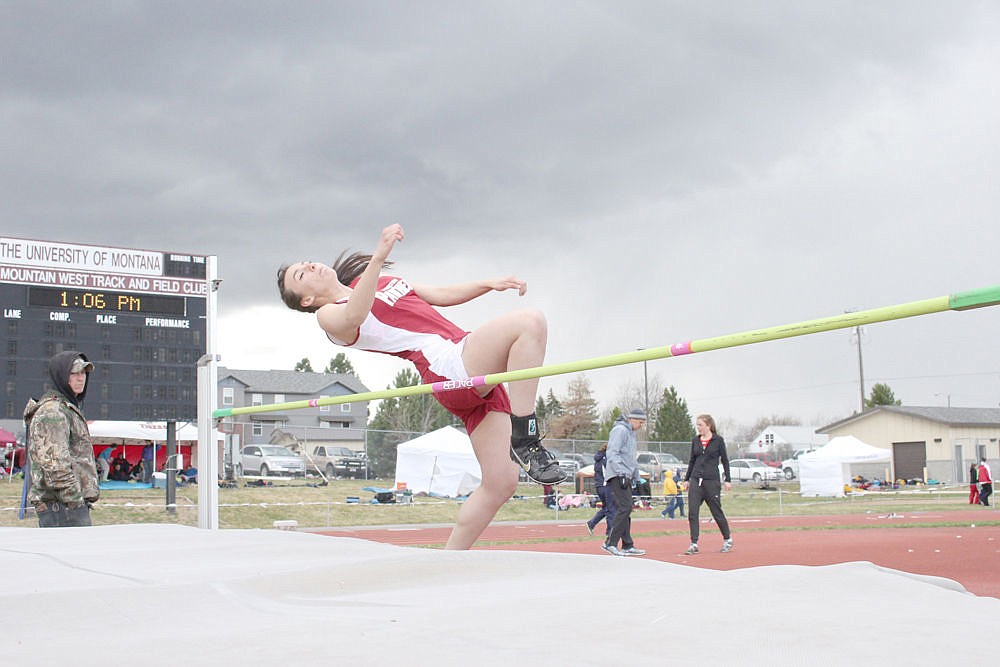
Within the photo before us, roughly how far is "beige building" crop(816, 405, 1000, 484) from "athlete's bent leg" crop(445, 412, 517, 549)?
142 ft

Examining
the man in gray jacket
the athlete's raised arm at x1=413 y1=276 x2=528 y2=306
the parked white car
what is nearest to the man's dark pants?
the man in gray jacket

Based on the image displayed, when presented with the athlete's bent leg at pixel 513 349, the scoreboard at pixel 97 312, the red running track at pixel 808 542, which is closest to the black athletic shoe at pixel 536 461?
the athlete's bent leg at pixel 513 349

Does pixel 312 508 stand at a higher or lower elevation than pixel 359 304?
lower

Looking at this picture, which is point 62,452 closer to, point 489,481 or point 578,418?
point 489,481

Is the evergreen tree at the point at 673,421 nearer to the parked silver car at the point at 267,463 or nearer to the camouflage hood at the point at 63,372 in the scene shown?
the parked silver car at the point at 267,463

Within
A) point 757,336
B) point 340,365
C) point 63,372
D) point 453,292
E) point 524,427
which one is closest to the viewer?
point 757,336

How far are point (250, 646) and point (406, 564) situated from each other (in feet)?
2.66

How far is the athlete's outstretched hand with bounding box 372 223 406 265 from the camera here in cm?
335

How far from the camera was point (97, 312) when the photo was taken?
12.4 meters

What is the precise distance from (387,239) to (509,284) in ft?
2.07

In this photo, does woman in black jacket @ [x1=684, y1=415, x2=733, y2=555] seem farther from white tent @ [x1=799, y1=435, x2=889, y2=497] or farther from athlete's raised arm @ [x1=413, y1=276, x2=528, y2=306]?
white tent @ [x1=799, y1=435, x2=889, y2=497]

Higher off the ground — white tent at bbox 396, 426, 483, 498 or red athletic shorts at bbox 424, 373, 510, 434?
red athletic shorts at bbox 424, 373, 510, 434

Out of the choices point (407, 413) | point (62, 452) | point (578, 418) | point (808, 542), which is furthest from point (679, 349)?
point (578, 418)

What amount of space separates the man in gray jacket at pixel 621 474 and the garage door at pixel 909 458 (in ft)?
133
